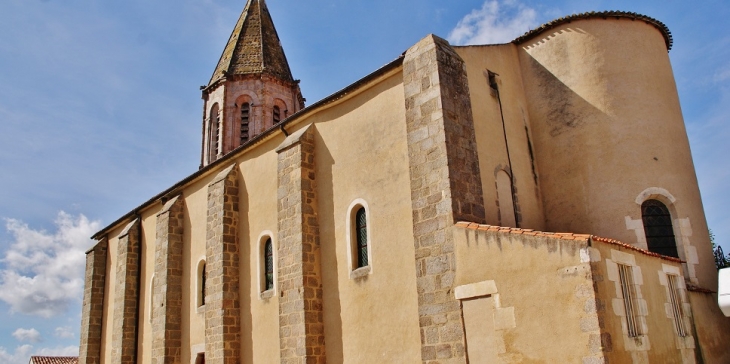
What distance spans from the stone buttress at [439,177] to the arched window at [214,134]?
531 inches

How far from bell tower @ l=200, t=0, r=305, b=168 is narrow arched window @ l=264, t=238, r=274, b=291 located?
8.93 meters

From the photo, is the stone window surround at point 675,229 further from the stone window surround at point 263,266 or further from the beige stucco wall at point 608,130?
the stone window surround at point 263,266

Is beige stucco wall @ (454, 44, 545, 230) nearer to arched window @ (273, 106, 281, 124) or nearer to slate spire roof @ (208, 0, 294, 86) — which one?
arched window @ (273, 106, 281, 124)

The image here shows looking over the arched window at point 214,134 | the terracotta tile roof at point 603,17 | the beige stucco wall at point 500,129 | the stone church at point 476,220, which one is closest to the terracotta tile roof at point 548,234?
the stone church at point 476,220

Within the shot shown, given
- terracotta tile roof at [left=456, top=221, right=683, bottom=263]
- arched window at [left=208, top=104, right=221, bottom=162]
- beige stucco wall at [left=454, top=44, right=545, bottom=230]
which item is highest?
arched window at [left=208, top=104, right=221, bottom=162]

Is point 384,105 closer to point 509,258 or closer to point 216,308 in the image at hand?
point 509,258

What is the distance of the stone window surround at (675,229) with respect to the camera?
11.0 meters

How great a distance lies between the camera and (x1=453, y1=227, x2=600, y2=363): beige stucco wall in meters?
7.40

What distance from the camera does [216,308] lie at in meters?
14.1

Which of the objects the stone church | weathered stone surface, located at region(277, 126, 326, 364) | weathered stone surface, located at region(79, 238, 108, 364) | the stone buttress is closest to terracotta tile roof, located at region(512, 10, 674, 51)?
the stone church

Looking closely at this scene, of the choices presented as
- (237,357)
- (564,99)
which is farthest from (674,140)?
(237,357)

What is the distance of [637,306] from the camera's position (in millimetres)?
8141

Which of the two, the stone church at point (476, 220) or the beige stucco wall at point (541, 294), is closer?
the beige stucco wall at point (541, 294)

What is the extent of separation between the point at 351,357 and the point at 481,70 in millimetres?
5899
